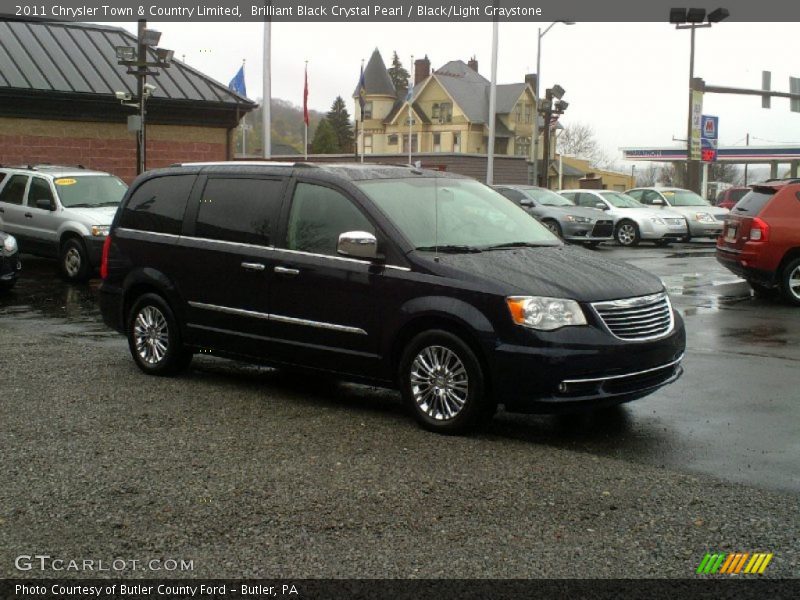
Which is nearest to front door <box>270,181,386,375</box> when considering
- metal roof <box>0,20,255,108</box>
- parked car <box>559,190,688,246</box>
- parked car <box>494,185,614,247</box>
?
parked car <box>494,185,614,247</box>

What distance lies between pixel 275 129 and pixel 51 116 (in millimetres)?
71372

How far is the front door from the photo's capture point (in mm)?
7105

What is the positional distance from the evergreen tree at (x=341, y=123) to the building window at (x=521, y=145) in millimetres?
24008

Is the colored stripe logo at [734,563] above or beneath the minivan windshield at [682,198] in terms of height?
beneath

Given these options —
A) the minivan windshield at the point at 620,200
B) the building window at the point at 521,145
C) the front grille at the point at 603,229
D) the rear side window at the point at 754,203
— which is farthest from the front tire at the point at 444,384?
the building window at the point at 521,145

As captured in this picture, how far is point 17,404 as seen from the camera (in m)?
7.57

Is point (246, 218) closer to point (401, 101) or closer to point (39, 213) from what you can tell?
point (39, 213)

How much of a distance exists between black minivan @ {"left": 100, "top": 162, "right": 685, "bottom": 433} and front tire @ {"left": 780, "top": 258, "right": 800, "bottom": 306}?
277 inches

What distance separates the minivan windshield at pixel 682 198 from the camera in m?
29.9

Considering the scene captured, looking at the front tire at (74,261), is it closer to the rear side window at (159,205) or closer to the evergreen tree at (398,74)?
the rear side window at (159,205)

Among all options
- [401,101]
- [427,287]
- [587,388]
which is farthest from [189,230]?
[401,101]

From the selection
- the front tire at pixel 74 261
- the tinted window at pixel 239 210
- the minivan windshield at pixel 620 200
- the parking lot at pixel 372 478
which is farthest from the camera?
the minivan windshield at pixel 620 200

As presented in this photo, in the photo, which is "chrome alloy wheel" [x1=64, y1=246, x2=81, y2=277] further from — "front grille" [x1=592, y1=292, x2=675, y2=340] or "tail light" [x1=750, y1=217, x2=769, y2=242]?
"front grille" [x1=592, y1=292, x2=675, y2=340]

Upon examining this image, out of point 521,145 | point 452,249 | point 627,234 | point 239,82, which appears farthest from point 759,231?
point 521,145
